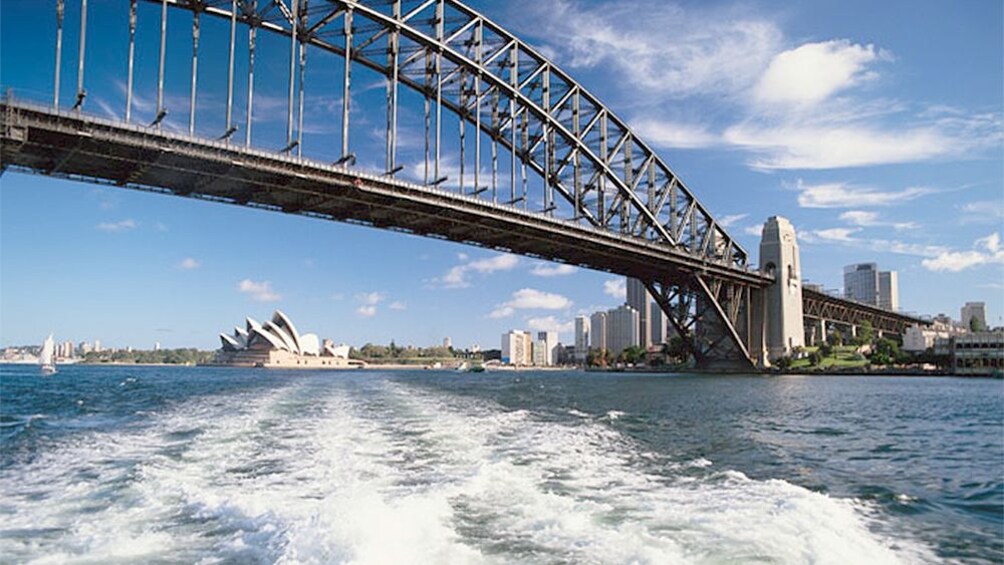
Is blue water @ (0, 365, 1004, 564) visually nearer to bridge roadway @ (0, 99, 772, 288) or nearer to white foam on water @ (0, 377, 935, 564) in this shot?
white foam on water @ (0, 377, 935, 564)

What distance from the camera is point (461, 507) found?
8.77m

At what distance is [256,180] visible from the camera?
37344 millimetres

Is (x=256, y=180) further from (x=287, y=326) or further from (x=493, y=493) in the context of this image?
(x=287, y=326)

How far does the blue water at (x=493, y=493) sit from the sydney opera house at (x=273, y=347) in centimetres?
12053

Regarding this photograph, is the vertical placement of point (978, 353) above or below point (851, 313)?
below

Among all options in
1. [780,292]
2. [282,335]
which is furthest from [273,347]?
[780,292]

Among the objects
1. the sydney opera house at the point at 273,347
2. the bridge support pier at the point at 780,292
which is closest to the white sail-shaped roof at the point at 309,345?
the sydney opera house at the point at 273,347

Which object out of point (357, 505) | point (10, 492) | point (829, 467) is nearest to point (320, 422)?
point (10, 492)

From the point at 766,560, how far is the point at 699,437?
10.5 metres

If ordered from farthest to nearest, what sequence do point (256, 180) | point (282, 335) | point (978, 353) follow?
1. point (282, 335)
2. point (978, 353)
3. point (256, 180)

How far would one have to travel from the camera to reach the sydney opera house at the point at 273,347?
136 meters

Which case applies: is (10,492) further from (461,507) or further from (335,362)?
(335,362)

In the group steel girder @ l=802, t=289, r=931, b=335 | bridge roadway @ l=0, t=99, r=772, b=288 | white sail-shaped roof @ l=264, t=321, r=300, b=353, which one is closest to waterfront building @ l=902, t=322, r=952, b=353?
steel girder @ l=802, t=289, r=931, b=335

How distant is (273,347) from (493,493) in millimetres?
134539
